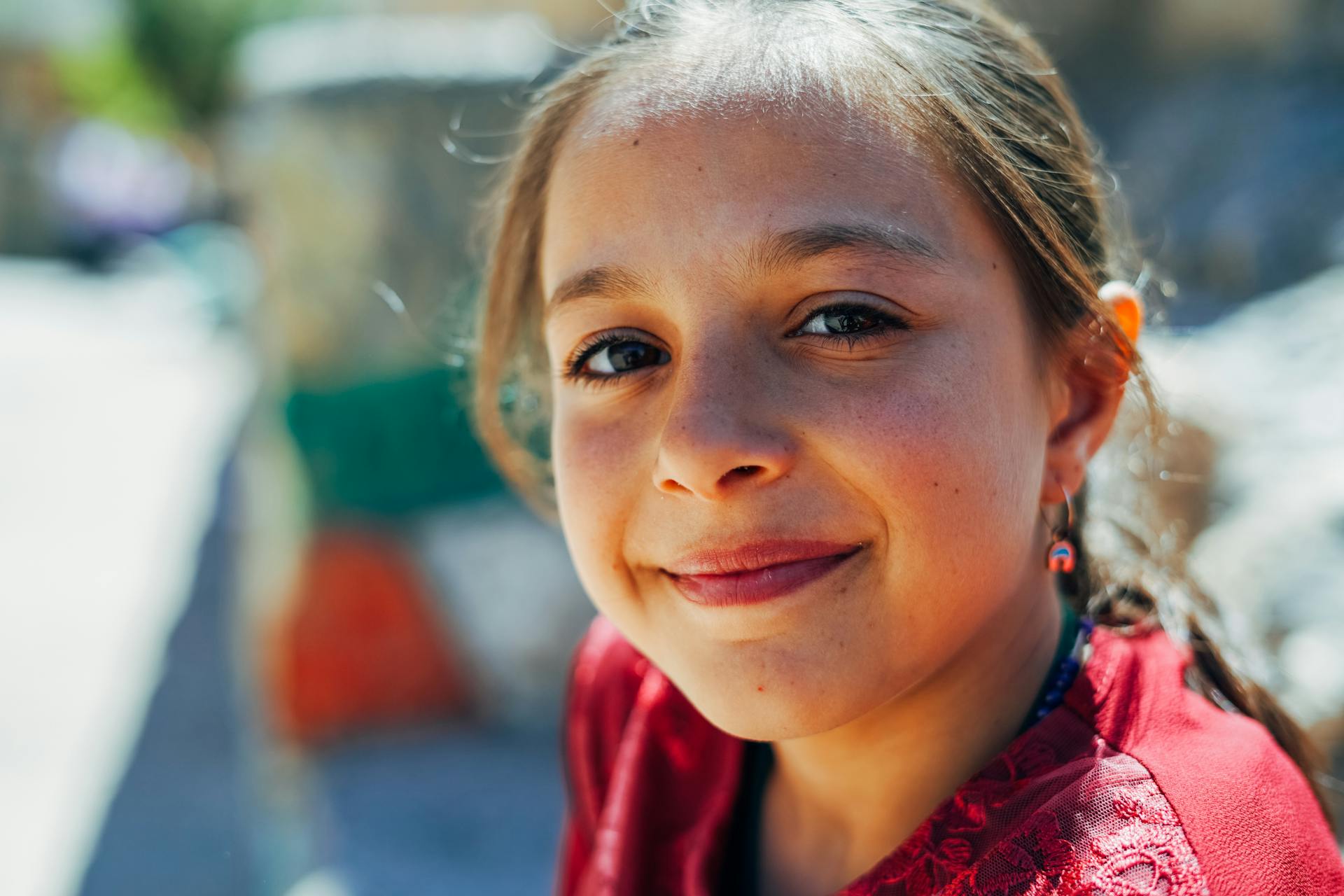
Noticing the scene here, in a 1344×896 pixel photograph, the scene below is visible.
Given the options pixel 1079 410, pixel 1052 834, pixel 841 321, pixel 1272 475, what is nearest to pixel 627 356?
pixel 841 321

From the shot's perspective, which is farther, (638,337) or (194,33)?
(194,33)

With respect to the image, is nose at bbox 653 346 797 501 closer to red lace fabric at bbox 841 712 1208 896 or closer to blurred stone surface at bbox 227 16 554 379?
red lace fabric at bbox 841 712 1208 896

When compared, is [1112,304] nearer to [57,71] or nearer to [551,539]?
[551,539]

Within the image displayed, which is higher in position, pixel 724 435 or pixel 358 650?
pixel 724 435

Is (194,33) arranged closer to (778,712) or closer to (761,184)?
(761,184)

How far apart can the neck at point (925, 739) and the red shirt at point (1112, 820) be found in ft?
0.24

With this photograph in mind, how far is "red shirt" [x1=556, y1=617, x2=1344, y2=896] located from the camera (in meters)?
0.97

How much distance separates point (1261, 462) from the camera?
1.97 m

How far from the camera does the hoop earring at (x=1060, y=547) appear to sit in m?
1.26

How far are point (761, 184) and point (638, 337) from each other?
0.68 ft

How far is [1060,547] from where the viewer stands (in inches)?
49.8

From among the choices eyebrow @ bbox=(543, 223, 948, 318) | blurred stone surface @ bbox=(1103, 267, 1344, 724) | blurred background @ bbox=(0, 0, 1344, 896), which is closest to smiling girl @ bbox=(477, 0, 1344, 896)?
eyebrow @ bbox=(543, 223, 948, 318)

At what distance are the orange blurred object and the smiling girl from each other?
8.49ft

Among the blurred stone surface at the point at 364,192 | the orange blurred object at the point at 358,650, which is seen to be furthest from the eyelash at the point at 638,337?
the orange blurred object at the point at 358,650
